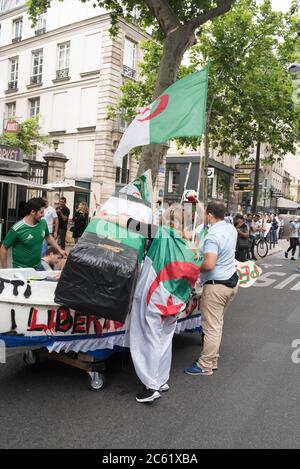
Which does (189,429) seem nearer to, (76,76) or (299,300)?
(299,300)

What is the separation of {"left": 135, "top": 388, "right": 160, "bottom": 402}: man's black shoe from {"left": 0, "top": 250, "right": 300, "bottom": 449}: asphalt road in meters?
0.06

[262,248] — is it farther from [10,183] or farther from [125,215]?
[125,215]

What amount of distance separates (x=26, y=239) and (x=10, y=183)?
22.3 feet

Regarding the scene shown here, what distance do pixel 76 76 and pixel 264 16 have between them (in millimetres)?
12732

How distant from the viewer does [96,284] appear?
11.7 feet

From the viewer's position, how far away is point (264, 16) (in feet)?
57.6

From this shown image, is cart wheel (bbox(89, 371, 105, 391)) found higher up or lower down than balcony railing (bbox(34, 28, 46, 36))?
lower down

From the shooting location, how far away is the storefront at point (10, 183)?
1075 cm

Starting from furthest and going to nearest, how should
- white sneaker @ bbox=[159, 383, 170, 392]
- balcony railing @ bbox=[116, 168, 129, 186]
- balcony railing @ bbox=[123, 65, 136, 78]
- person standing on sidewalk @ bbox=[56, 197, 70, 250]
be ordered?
balcony railing @ bbox=[116, 168, 129, 186], balcony railing @ bbox=[123, 65, 136, 78], person standing on sidewalk @ bbox=[56, 197, 70, 250], white sneaker @ bbox=[159, 383, 170, 392]

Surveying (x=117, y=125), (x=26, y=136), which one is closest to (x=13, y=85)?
(x=26, y=136)

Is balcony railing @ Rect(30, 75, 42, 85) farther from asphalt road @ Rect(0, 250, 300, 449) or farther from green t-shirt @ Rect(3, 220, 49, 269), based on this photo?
asphalt road @ Rect(0, 250, 300, 449)

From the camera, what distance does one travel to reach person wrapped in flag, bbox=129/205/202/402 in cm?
393

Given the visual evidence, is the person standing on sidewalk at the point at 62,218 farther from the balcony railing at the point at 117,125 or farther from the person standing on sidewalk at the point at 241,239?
the balcony railing at the point at 117,125

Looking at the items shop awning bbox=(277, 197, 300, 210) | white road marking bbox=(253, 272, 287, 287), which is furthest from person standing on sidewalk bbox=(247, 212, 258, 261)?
shop awning bbox=(277, 197, 300, 210)
